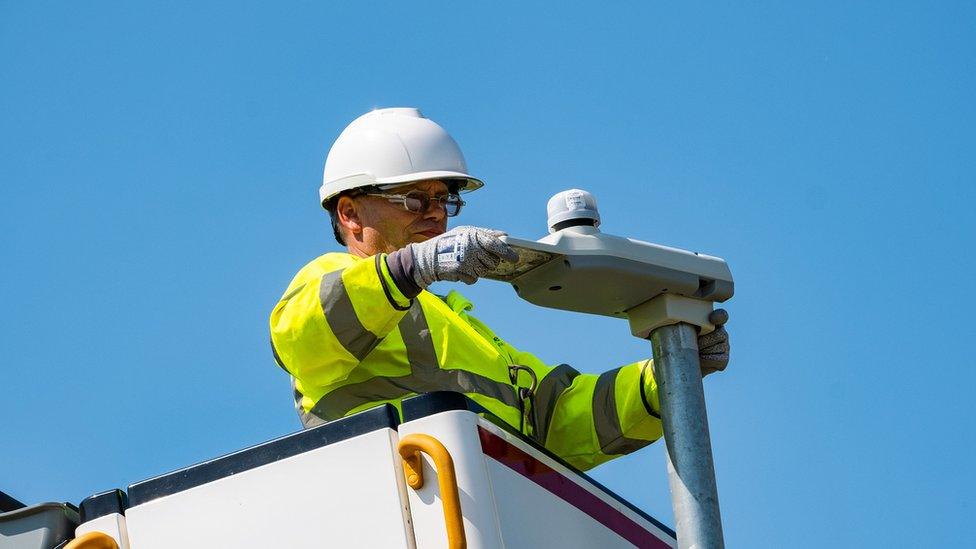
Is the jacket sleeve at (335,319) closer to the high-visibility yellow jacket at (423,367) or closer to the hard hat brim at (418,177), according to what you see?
the high-visibility yellow jacket at (423,367)

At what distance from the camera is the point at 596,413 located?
6.87m

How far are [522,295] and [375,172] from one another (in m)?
1.86

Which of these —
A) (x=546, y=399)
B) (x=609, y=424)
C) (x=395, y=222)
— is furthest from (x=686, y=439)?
(x=395, y=222)

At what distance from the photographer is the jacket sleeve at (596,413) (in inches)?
265

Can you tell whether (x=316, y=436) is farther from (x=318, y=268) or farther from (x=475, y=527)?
(x=318, y=268)

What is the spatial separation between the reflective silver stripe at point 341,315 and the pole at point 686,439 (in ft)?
3.19

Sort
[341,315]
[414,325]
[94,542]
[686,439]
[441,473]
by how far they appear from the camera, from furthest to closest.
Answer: [414,325]
[341,315]
[686,439]
[94,542]
[441,473]

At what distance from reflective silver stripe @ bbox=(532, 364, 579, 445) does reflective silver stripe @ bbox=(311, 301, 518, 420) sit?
44 cm

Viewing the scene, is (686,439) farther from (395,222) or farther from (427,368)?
(395,222)

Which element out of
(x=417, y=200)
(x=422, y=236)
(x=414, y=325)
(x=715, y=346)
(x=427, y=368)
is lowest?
(x=715, y=346)

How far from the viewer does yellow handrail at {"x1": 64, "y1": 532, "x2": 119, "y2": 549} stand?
496cm

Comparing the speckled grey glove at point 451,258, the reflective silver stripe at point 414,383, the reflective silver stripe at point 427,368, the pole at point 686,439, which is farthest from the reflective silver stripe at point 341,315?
the pole at point 686,439

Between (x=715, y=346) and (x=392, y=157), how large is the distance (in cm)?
190

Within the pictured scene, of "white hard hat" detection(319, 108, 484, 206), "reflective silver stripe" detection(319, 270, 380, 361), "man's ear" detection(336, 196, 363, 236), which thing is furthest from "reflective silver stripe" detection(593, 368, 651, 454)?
"reflective silver stripe" detection(319, 270, 380, 361)
